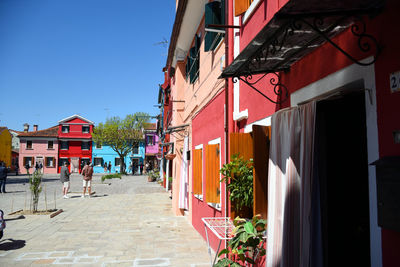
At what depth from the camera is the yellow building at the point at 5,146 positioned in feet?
159

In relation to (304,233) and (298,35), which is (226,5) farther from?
(304,233)

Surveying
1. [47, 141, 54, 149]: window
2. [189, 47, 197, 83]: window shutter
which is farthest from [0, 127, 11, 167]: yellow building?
[189, 47, 197, 83]: window shutter

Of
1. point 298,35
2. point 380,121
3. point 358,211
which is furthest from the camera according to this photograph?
point 358,211

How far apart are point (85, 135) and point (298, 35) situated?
52999 mm

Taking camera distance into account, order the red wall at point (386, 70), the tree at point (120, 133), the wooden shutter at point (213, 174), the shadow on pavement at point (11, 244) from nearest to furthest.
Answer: the red wall at point (386, 70) < the wooden shutter at point (213, 174) < the shadow on pavement at point (11, 244) < the tree at point (120, 133)

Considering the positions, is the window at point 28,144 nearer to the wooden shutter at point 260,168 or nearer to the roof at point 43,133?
the roof at point 43,133

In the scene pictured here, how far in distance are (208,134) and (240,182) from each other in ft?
11.0

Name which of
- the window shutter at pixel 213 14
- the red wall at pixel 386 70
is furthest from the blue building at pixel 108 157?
the red wall at pixel 386 70

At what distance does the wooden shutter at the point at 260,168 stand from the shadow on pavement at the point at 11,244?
5.72 metres

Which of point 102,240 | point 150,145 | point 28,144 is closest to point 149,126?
point 150,145

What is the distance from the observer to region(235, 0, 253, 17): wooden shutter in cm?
507

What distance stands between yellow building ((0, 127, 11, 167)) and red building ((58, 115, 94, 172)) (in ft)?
26.4

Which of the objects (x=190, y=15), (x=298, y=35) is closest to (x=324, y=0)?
(x=298, y=35)

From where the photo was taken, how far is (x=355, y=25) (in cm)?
239
